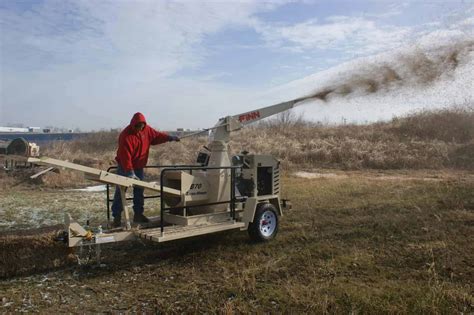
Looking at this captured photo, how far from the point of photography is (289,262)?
561 cm

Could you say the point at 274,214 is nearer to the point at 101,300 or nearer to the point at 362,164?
the point at 101,300

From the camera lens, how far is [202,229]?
5.92 metres

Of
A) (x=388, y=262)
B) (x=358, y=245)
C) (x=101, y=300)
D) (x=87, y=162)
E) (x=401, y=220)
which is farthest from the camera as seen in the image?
(x=87, y=162)

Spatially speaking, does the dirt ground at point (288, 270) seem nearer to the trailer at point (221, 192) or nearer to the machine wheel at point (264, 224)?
the machine wheel at point (264, 224)

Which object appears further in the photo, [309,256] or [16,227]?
[16,227]

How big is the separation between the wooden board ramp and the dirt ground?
1.29 ft

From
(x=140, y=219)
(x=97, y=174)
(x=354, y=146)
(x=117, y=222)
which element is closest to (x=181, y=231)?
(x=140, y=219)

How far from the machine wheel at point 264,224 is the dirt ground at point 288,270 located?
147 millimetres

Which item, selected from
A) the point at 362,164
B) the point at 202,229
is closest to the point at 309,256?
the point at 202,229

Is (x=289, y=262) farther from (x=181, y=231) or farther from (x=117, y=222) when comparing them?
(x=117, y=222)

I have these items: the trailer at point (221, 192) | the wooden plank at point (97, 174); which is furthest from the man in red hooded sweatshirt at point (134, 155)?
the wooden plank at point (97, 174)

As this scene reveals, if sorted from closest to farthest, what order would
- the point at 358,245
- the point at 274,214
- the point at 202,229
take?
the point at 202,229
the point at 358,245
the point at 274,214

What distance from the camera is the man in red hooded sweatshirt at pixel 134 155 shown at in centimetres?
629

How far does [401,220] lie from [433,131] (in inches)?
628
